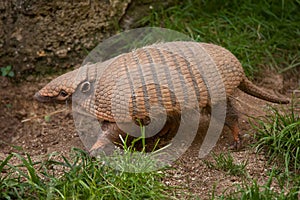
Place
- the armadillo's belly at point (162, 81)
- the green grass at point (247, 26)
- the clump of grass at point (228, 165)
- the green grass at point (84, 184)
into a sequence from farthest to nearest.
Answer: the green grass at point (247, 26)
the armadillo's belly at point (162, 81)
the clump of grass at point (228, 165)
the green grass at point (84, 184)

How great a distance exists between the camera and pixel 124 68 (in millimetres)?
Result: 4426

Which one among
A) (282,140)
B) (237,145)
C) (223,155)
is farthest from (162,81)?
(282,140)

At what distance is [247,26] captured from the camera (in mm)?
5992

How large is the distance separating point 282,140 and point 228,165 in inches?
19.1

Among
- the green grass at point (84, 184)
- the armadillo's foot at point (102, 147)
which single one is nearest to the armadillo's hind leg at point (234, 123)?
the green grass at point (84, 184)

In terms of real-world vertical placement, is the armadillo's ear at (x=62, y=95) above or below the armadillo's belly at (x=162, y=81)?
below

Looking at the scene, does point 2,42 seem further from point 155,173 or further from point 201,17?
point 155,173

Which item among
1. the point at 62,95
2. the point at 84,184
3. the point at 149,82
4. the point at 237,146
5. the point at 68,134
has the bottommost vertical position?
the point at 68,134

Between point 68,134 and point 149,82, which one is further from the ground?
point 149,82

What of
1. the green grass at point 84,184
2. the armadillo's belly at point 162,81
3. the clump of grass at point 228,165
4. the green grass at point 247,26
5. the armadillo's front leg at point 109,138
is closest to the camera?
the green grass at point 84,184

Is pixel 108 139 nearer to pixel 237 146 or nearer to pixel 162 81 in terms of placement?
pixel 162 81

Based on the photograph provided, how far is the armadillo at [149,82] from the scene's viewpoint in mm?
4352

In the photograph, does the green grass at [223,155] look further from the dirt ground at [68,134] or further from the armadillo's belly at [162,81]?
the armadillo's belly at [162,81]

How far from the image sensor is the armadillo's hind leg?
468 cm
